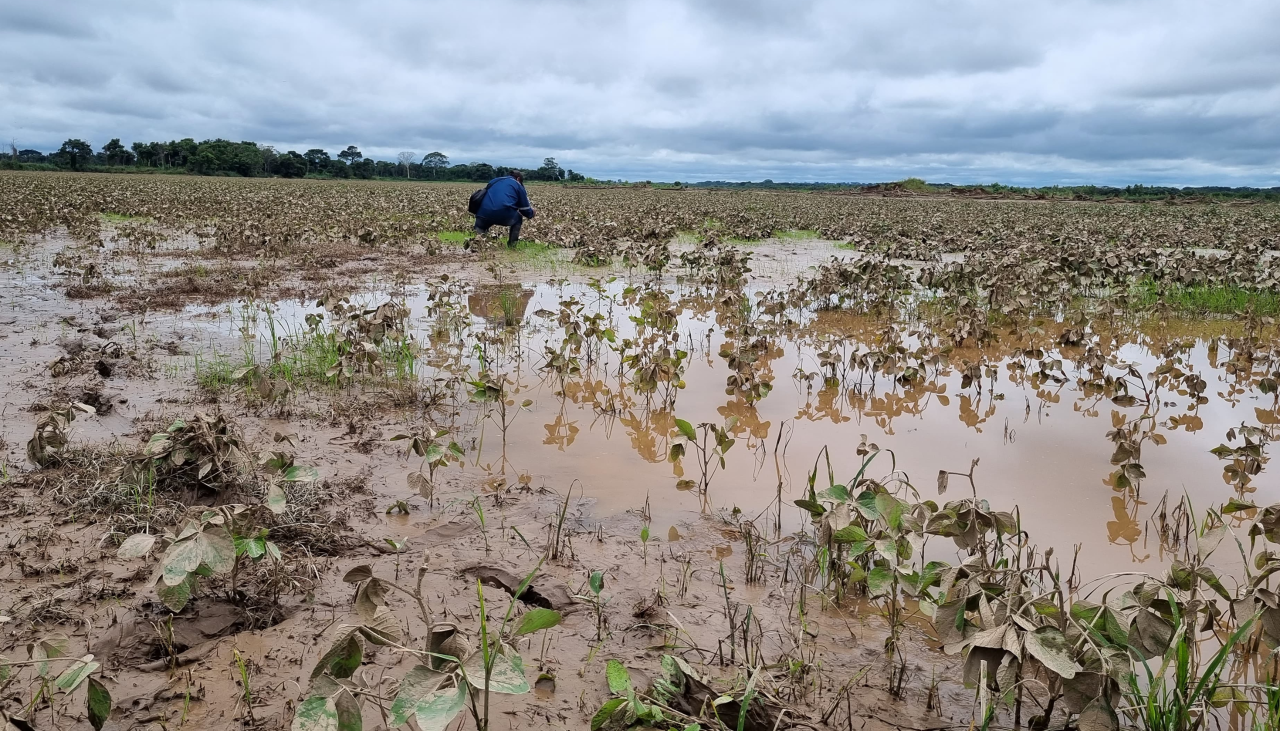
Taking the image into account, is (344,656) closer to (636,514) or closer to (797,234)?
(636,514)

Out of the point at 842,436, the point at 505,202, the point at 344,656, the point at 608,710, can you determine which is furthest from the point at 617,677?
the point at 505,202

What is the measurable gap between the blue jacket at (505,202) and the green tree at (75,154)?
248 feet

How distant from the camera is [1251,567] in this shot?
3.21m

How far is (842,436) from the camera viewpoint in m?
4.91

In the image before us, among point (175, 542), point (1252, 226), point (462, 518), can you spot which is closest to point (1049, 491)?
point (462, 518)

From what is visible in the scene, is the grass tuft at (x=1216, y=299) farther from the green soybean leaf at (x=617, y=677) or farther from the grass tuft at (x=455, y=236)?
the grass tuft at (x=455, y=236)

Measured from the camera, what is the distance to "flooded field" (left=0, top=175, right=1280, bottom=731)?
2.06 m

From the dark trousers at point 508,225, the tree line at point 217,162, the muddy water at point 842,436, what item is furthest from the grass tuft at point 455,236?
the tree line at point 217,162

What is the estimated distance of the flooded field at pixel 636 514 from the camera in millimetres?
2059

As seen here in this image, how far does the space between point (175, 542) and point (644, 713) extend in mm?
1395

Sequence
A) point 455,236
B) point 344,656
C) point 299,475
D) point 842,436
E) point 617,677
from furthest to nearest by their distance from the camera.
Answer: point 455,236
point 842,436
point 299,475
point 617,677
point 344,656

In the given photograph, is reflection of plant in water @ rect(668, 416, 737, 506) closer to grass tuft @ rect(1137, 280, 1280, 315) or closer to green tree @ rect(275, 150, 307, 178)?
grass tuft @ rect(1137, 280, 1280, 315)

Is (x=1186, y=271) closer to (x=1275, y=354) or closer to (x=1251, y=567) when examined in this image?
(x=1275, y=354)

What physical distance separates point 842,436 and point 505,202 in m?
9.75
